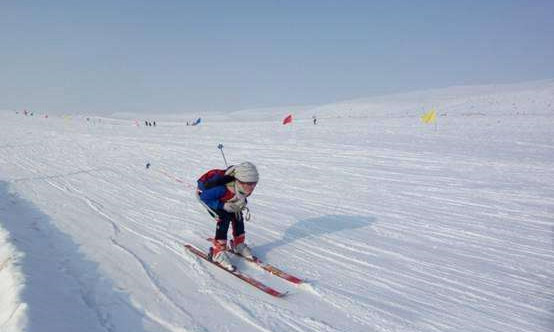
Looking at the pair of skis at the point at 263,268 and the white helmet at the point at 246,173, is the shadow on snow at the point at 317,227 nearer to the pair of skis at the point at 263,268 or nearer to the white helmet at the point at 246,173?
the pair of skis at the point at 263,268

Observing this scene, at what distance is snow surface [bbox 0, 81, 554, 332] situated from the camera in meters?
4.04

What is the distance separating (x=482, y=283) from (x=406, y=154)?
37.7 feet

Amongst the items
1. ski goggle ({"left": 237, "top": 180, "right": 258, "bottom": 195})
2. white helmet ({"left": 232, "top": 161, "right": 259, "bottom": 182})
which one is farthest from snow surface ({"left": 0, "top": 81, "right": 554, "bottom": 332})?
white helmet ({"left": 232, "top": 161, "right": 259, "bottom": 182})

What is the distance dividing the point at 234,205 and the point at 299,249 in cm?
134

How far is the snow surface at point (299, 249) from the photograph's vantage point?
4.04 m

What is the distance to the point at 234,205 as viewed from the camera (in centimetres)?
552

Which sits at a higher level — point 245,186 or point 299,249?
point 245,186

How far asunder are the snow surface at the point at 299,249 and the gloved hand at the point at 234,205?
2.37ft

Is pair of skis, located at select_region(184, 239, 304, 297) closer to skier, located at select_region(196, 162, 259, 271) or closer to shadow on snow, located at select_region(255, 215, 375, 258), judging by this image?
skier, located at select_region(196, 162, 259, 271)

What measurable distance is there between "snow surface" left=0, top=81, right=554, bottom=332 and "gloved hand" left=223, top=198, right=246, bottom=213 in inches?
28.5

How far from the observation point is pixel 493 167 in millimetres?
12977

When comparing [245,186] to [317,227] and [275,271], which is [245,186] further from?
[317,227]

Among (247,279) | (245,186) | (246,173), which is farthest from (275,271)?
(246,173)

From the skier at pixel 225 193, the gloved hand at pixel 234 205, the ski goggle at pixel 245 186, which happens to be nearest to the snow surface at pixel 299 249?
the skier at pixel 225 193
